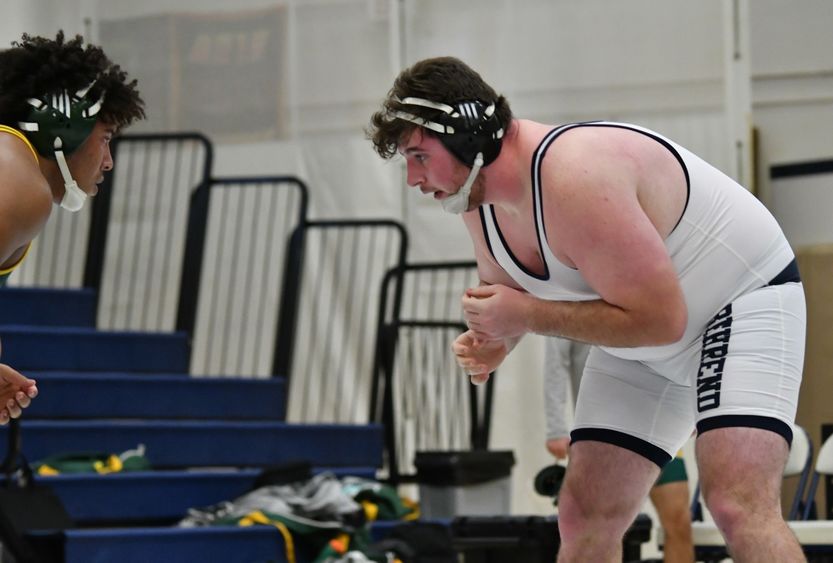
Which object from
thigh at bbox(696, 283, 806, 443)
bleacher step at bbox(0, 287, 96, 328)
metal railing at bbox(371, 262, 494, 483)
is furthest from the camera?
metal railing at bbox(371, 262, 494, 483)

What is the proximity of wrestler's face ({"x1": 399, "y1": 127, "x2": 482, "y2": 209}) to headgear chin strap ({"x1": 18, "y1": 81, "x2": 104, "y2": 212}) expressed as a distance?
0.68 m

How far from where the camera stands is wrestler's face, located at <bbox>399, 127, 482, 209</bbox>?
2.89 m

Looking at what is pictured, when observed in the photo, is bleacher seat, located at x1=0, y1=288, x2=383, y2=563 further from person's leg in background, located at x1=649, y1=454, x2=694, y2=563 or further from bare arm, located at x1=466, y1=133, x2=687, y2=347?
bare arm, located at x1=466, y1=133, x2=687, y2=347

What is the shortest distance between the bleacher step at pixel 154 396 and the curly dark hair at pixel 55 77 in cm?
365

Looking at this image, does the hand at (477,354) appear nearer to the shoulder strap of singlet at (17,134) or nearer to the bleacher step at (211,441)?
the shoulder strap of singlet at (17,134)

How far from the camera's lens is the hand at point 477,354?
3.02 metres

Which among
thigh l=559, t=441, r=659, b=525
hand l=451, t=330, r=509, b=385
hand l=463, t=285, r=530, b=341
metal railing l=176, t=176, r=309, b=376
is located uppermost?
metal railing l=176, t=176, r=309, b=376

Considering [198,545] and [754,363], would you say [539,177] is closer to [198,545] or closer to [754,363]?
[754,363]

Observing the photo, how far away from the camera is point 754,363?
110 inches

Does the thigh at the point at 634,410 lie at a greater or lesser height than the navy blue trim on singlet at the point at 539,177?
lesser

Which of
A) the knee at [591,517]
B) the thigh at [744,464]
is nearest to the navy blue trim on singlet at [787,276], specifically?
the thigh at [744,464]

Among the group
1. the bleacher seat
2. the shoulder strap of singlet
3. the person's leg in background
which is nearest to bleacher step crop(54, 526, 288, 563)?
the bleacher seat

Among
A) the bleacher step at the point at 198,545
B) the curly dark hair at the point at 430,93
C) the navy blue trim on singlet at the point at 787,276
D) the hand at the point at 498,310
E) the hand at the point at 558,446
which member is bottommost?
the bleacher step at the point at 198,545

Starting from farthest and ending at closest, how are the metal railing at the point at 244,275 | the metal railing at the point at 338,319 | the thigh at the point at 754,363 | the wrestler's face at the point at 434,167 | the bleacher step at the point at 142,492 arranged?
the metal railing at the point at 244,275 < the metal railing at the point at 338,319 < the bleacher step at the point at 142,492 < the wrestler's face at the point at 434,167 < the thigh at the point at 754,363
